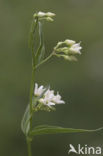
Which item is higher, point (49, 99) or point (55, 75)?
point (55, 75)

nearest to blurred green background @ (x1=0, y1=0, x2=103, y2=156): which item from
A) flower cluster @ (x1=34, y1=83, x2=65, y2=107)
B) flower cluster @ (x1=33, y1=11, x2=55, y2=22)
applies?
flower cluster @ (x1=34, y1=83, x2=65, y2=107)

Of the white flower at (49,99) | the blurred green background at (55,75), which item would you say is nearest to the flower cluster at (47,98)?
the white flower at (49,99)

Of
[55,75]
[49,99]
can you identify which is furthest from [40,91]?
[55,75]

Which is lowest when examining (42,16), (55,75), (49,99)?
(49,99)

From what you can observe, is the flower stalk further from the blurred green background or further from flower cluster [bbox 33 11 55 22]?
the blurred green background

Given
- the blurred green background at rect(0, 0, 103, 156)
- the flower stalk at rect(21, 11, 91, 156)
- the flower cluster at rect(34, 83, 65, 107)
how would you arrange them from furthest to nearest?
the blurred green background at rect(0, 0, 103, 156)
the flower cluster at rect(34, 83, 65, 107)
the flower stalk at rect(21, 11, 91, 156)

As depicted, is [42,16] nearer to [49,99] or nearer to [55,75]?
[49,99]

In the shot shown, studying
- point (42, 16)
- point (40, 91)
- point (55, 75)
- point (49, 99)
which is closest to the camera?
point (42, 16)

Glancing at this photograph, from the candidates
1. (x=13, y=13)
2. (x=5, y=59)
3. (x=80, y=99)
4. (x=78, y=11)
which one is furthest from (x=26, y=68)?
(x=78, y=11)

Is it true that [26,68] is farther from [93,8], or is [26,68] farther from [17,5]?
[93,8]
